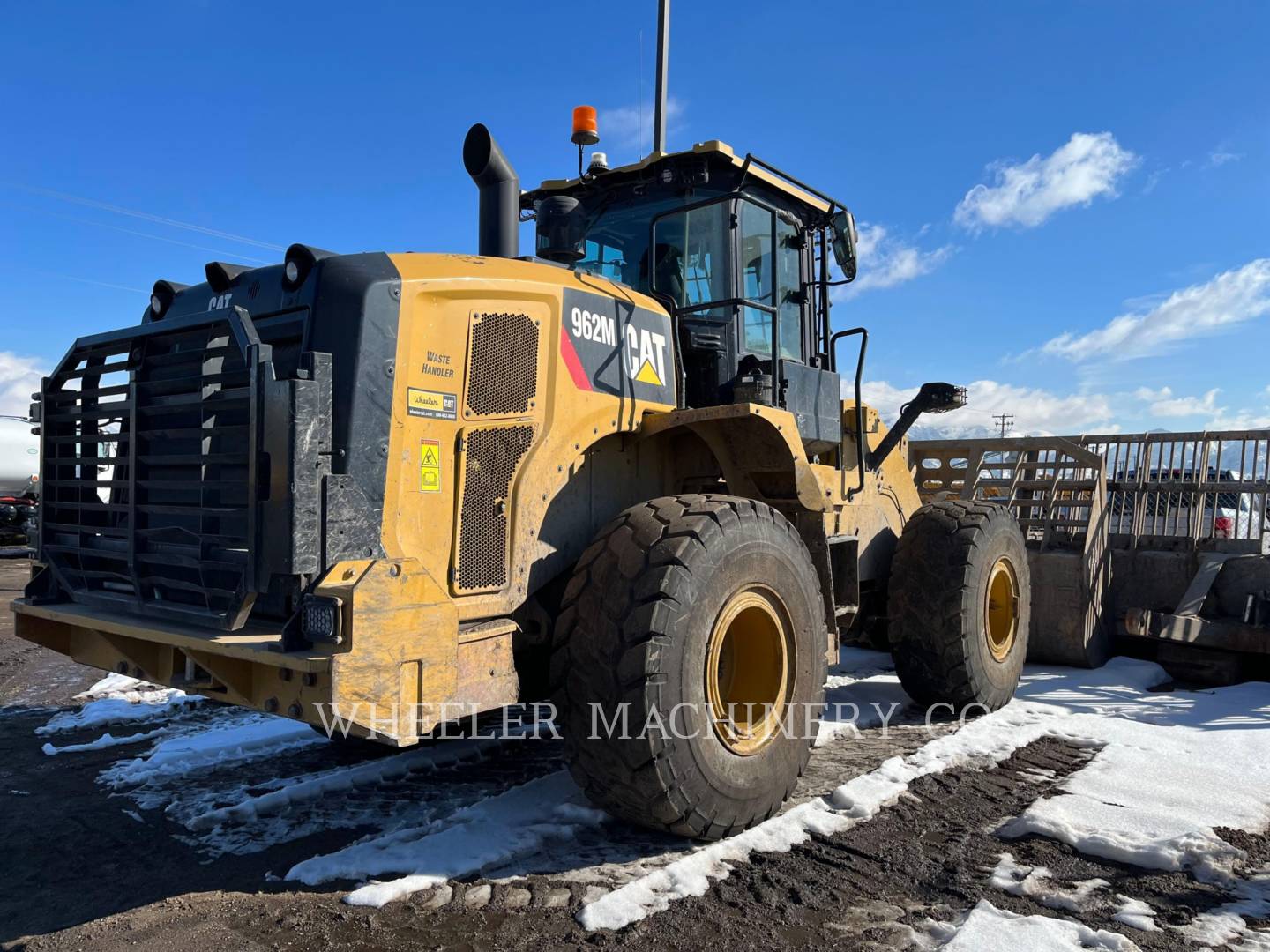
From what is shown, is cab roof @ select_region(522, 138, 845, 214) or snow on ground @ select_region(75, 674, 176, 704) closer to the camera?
cab roof @ select_region(522, 138, 845, 214)

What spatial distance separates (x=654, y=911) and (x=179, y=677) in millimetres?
2028

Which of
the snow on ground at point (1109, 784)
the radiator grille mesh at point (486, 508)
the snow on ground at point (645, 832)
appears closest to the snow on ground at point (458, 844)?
the snow on ground at point (645, 832)

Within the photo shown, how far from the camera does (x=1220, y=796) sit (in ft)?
14.3

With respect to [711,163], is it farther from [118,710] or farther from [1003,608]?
[118,710]

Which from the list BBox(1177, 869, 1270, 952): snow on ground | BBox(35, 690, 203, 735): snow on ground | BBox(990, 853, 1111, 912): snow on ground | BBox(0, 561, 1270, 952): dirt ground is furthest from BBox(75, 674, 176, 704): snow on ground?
BBox(1177, 869, 1270, 952): snow on ground

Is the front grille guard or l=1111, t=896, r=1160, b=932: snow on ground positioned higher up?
the front grille guard

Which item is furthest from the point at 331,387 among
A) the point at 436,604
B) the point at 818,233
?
the point at 818,233

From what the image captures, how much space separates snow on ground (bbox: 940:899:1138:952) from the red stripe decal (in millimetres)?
2540

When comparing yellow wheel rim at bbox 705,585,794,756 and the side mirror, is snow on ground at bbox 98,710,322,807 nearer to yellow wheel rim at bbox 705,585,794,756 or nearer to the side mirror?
yellow wheel rim at bbox 705,585,794,756

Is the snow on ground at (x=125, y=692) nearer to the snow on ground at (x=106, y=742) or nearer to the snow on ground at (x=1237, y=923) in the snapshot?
the snow on ground at (x=106, y=742)

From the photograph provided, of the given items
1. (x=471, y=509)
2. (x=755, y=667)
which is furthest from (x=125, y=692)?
(x=755, y=667)

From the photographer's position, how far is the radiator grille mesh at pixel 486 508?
3580 mm

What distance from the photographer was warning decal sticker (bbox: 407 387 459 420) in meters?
3.46

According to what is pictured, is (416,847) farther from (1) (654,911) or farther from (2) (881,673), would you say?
(2) (881,673)
